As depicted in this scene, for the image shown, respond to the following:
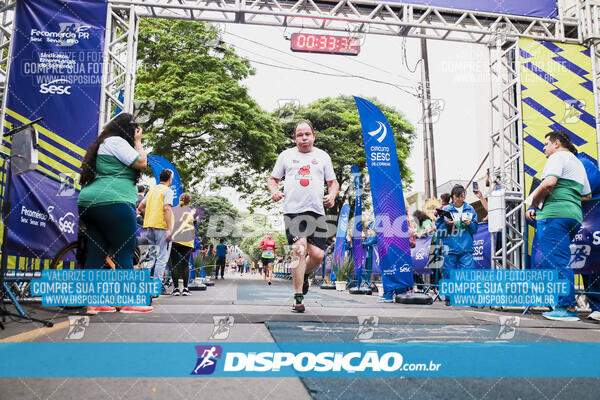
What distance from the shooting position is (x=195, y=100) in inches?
642

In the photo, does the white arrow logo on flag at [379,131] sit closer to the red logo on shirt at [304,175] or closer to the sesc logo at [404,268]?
the sesc logo at [404,268]

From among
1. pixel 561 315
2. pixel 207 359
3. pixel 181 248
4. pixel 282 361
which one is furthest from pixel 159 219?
pixel 561 315

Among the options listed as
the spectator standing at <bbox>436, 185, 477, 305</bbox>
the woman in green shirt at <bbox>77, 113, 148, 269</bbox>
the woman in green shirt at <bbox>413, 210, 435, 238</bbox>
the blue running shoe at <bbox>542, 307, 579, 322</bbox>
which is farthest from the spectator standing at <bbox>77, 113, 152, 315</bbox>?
the woman in green shirt at <bbox>413, 210, 435, 238</bbox>

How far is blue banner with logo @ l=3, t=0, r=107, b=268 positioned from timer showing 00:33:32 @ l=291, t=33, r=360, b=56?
3.77 m

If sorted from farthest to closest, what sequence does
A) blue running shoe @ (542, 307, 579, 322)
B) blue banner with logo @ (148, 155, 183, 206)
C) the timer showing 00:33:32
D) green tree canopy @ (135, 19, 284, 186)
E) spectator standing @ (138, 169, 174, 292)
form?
green tree canopy @ (135, 19, 284, 186)
blue banner with logo @ (148, 155, 183, 206)
the timer showing 00:33:32
spectator standing @ (138, 169, 174, 292)
blue running shoe @ (542, 307, 579, 322)

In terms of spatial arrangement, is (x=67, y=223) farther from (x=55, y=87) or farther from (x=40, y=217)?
(x=55, y=87)

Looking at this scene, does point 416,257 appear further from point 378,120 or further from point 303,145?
point 303,145

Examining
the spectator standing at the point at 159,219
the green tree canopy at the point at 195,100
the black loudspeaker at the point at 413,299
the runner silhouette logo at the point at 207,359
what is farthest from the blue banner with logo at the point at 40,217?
the green tree canopy at the point at 195,100

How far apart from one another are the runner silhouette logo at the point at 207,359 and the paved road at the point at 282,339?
0.08 metres

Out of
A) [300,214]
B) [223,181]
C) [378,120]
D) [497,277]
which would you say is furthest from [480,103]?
[300,214]

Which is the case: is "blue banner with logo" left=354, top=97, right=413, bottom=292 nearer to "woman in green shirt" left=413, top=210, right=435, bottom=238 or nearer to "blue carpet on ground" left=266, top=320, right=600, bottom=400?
"woman in green shirt" left=413, top=210, right=435, bottom=238

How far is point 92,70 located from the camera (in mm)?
7375

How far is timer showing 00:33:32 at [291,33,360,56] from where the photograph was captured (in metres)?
9.52

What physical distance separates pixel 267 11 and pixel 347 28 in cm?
161
